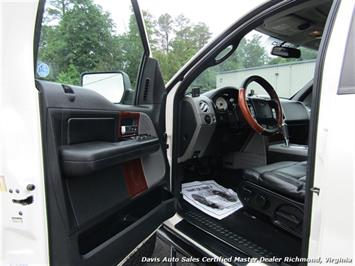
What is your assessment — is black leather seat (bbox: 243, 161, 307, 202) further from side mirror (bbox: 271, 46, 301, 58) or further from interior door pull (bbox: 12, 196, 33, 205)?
interior door pull (bbox: 12, 196, 33, 205)

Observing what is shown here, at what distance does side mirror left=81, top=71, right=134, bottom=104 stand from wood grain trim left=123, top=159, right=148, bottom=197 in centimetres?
41

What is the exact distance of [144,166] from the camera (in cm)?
142

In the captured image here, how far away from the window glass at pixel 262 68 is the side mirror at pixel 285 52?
2.9 inches

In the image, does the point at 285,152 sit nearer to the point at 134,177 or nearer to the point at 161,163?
the point at 161,163

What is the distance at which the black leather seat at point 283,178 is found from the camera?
57.3 inches

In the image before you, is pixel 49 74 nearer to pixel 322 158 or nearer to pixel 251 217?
pixel 322 158

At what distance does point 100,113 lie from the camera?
1.13m

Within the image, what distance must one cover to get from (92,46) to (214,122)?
4.21 feet

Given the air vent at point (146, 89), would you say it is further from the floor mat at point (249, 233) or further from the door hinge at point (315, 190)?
the door hinge at point (315, 190)

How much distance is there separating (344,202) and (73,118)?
970mm

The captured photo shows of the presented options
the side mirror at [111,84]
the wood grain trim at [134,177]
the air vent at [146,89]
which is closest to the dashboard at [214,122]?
the air vent at [146,89]

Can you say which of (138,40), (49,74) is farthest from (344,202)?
(138,40)

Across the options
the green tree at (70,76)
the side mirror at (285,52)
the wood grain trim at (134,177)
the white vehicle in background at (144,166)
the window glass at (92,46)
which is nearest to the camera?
the white vehicle in background at (144,166)

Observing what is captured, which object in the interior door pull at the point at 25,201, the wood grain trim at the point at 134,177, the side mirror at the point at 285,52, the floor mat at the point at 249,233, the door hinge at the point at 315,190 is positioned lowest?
the floor mat at the point at 249,233
